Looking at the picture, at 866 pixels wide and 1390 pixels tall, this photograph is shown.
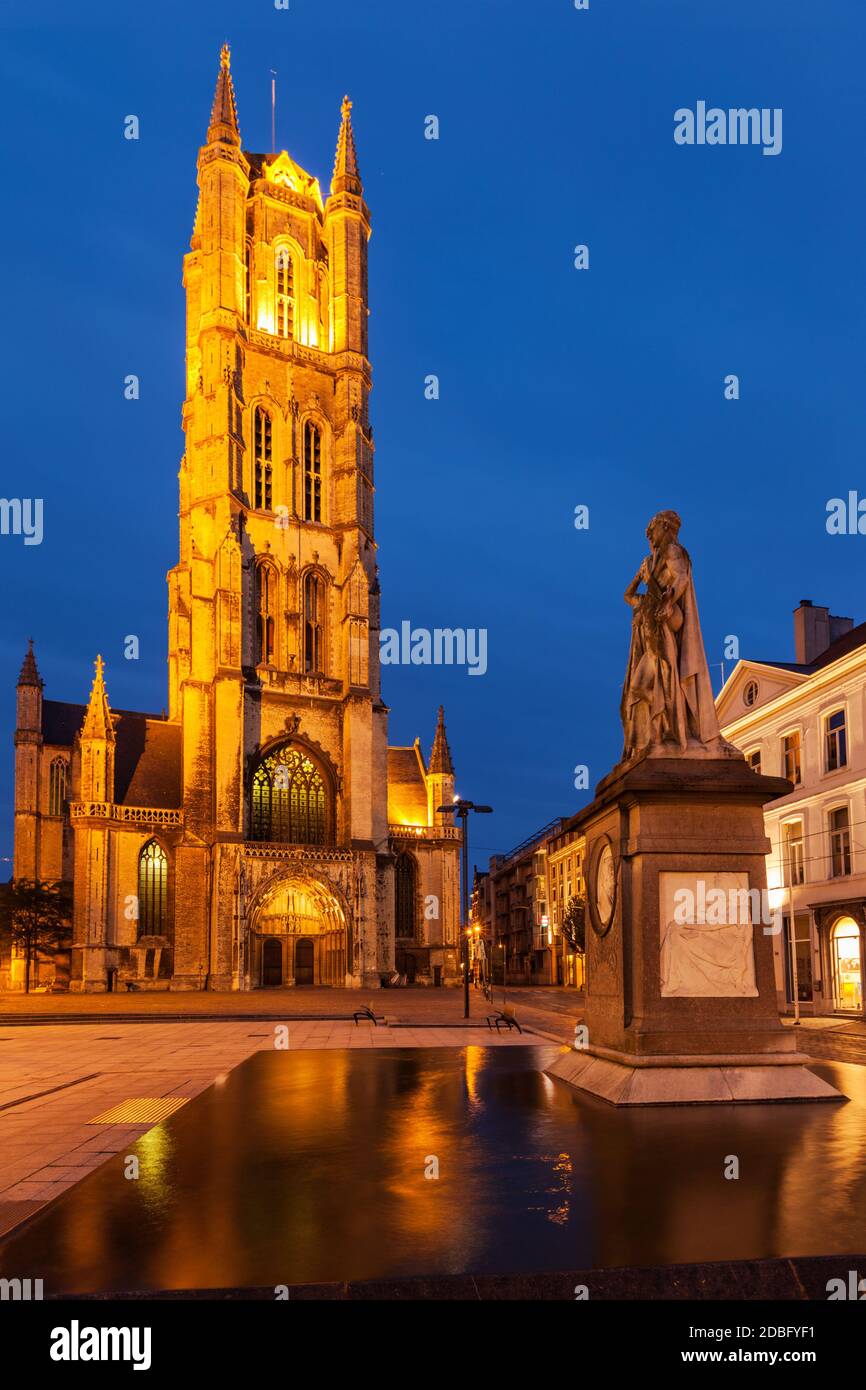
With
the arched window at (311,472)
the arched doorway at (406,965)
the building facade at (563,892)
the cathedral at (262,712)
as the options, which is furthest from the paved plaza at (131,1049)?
the arched window at (311,472)

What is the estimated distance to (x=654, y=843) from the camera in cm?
850

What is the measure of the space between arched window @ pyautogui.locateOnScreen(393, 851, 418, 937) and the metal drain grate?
56687 mm

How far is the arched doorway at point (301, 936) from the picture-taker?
189 ft

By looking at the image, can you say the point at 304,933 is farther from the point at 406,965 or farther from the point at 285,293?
the point at 285,293

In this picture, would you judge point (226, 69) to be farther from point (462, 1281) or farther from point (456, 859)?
point (462, 1281)

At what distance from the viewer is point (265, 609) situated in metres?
Answer: 61.2

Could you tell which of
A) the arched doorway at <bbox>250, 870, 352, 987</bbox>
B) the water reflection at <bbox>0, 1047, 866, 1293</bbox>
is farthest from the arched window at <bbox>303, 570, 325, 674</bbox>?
the water reflection at <bbox>0, 1047, 866, 1293</bbox>

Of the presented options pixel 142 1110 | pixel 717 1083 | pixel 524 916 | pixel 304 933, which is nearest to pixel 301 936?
pixel 304 933

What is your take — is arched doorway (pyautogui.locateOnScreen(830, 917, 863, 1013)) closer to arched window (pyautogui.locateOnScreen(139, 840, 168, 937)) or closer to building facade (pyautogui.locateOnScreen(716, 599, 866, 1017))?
building facade (pyautogui.locateOnScreen(716, 599, 866, 1017))

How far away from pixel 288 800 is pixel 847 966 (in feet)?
119

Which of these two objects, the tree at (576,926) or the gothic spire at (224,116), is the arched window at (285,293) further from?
the tree at (576,926)

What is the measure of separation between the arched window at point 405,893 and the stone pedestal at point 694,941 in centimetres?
5856

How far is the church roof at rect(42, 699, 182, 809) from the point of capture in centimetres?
6075

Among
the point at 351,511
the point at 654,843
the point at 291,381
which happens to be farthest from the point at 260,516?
the point at 654,843
